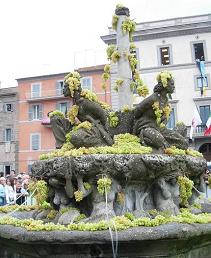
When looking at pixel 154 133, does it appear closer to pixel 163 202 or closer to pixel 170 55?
pixel 163 202

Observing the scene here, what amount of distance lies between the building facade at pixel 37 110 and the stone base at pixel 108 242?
111 feet

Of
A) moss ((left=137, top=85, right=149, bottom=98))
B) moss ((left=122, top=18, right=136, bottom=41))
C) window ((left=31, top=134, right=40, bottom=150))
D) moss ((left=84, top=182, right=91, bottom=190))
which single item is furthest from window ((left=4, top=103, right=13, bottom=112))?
moss ((left=84, top=182, right=91, bottom=190))

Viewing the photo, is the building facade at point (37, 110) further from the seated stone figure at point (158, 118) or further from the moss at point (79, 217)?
the moss at point (79, 217)

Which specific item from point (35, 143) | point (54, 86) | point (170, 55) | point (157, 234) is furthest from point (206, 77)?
point (157, 234)

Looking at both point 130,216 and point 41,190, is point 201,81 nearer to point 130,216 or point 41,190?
point 41,190

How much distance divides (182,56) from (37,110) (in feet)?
52.7

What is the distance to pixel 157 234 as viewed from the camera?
4.43 m

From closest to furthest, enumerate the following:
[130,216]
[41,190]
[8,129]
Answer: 1. [130,216]
2. [41,190]
3. [8,129]

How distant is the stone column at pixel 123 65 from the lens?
8.05 meters

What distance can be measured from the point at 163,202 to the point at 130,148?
973 millimetres

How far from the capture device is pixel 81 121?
6.51m

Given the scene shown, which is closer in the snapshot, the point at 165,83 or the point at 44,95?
the point at 165,83

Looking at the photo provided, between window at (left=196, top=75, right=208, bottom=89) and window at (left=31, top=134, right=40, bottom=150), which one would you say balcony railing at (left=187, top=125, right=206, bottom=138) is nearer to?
window at (left=196, top=75, right=208, bottom=89)

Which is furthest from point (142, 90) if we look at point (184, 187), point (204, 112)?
point (204, 112)
